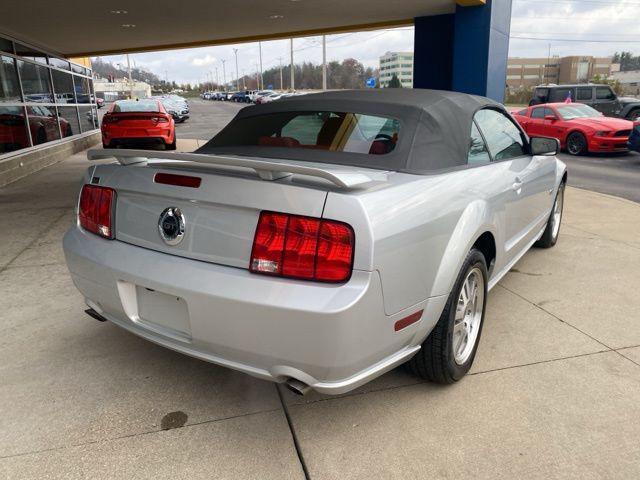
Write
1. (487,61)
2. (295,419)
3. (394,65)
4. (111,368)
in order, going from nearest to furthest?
(295,419) < (111,368) < (487,61) < (394,65)

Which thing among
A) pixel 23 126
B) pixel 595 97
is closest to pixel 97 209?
pixel 23 126

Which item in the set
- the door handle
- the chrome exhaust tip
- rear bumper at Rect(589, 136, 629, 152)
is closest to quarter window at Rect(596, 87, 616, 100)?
rear bumper at Rect(589, 136, 629, 152)

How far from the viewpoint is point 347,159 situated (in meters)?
2.59

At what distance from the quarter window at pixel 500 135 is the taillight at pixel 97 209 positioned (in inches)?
85.6

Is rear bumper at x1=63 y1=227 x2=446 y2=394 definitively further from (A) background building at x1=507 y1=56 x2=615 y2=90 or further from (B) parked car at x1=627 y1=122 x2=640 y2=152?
(A) background building at x1=507 y1=56 x2=615 y2=90

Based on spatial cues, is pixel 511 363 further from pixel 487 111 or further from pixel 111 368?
pixel 111 368

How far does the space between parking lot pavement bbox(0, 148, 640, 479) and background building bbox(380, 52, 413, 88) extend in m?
80.5

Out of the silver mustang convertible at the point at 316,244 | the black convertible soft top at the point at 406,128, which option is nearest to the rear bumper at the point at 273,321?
the silver mustang convertible at the point at 316,244

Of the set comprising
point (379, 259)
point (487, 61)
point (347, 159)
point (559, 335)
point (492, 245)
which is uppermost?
point (487, 61)

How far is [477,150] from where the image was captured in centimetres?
307

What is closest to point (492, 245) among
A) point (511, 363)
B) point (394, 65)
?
point (511, 363)

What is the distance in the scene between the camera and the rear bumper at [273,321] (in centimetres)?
185

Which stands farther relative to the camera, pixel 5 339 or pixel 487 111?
pixel 487 111

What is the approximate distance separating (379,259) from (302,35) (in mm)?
12944
